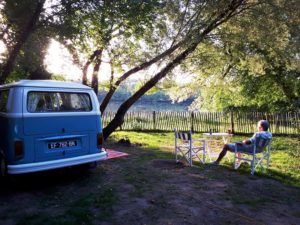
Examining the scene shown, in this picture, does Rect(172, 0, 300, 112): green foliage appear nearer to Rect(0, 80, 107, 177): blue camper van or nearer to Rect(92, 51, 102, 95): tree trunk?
Answer: Rect(92, 51, 102, 95): tree trunk

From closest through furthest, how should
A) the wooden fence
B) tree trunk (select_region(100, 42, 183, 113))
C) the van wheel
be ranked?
1. the van wheel
2. tree trunk (select_region(100, 42, 183, 113))
3. the wooden fence

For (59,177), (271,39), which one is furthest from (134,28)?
(59,177)

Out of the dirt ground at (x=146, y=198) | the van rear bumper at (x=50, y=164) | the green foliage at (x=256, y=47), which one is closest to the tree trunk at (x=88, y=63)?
the green foliage at (x=256, y=47)

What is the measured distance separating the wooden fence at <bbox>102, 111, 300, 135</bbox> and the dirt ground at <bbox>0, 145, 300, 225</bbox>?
9560 millimetres

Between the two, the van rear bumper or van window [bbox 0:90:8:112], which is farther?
van window [bbox 0:90:8:112]

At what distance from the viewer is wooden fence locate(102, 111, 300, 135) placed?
1582cm

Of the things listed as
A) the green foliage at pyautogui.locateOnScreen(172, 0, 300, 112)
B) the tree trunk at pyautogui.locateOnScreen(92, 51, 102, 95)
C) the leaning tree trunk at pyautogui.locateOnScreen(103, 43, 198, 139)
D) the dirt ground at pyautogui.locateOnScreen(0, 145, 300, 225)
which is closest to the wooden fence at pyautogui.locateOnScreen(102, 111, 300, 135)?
the green foliage at pyautogui.locateOnScreen(172, 0, 300, 112)

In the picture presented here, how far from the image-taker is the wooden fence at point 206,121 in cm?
1582

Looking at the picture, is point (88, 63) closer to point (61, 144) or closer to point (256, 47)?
point (256, 47)

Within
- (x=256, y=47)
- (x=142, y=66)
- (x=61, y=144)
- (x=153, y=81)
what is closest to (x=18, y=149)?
(x=61, y=144)


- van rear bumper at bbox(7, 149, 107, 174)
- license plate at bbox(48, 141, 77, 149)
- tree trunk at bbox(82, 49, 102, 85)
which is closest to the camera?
van rear bumper at bbox(7, 149, 107, 174)

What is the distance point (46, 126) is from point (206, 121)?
13732mm

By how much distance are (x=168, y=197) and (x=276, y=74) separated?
1744 cm

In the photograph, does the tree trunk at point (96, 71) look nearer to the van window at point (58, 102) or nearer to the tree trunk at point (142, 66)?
the tree trunk at point (142, 66)
